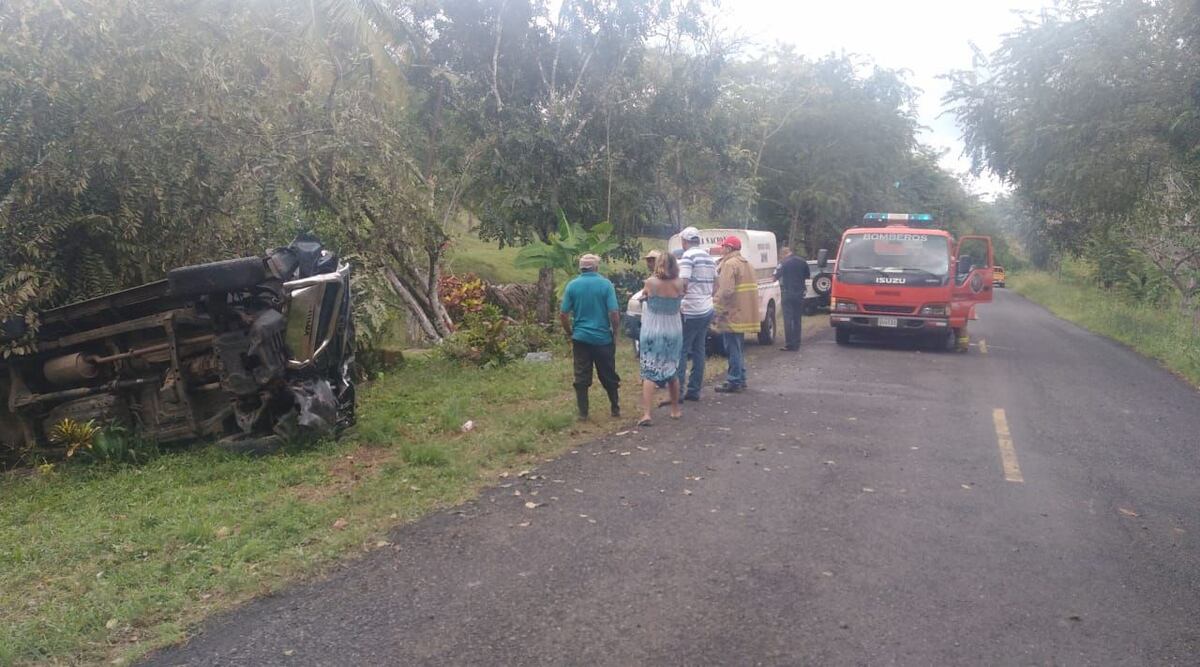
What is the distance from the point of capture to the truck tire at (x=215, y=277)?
25.0 ft

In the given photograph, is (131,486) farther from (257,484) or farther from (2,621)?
(2,621)

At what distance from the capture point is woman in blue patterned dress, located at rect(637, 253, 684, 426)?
9.07 m

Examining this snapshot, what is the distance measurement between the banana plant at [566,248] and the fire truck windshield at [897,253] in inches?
167

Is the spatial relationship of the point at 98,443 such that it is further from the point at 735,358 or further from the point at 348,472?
the point at 735,358

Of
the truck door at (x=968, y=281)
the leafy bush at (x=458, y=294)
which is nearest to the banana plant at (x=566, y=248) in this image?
the leafy bush at (x=458, y=294)

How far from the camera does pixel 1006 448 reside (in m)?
8.46

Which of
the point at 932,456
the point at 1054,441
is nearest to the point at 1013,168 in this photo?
the point at 1054,441

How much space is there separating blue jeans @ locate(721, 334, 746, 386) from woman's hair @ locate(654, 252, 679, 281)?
2.08m

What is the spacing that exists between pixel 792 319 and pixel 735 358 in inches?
187

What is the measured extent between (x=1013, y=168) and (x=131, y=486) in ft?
64.2

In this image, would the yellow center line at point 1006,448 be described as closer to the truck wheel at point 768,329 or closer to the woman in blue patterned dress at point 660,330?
→ the woman in blue patterned dress at point 660,330

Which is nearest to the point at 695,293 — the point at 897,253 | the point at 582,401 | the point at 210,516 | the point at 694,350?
the point at 694,350

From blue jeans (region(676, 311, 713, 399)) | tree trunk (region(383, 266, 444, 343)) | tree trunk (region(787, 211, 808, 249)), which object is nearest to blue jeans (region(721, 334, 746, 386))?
blue jeans (region(676, 311, 713, 399))

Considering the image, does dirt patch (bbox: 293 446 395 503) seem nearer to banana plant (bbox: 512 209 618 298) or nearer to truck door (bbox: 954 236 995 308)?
banana plant (bbox: 512 209 618 298)
